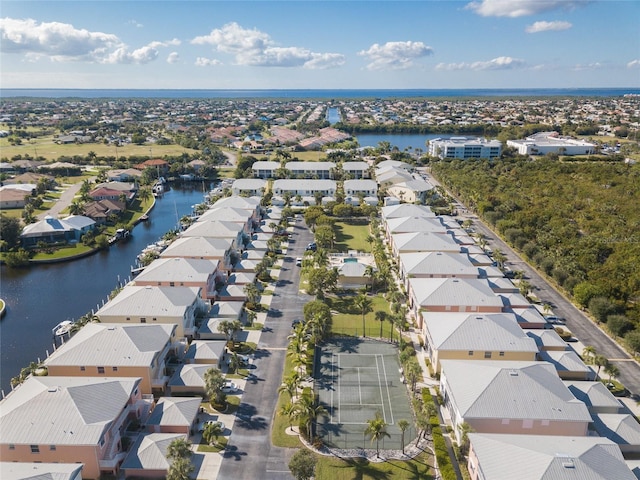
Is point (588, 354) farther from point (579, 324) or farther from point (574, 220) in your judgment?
point (574, 220)

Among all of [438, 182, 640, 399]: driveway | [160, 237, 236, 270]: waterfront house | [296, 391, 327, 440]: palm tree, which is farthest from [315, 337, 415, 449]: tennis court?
[160, 237, 236, 270]: waterfront house

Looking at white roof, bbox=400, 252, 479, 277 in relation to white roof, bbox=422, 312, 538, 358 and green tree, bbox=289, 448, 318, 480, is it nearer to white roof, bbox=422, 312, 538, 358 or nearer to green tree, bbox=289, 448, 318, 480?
white roof, bbox=422, 312, 538, 358

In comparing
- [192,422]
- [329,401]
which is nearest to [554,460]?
[329,401]

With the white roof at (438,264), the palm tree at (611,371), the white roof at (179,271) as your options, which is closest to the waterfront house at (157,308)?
the white roof at (179,271)

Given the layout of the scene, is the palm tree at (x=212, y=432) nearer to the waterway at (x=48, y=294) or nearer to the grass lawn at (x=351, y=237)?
the waterway at (x=48, y=294)

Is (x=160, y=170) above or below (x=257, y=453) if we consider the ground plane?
above

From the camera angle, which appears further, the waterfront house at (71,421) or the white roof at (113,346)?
the white roof at (113,346)

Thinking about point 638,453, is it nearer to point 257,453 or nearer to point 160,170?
point 257,453
